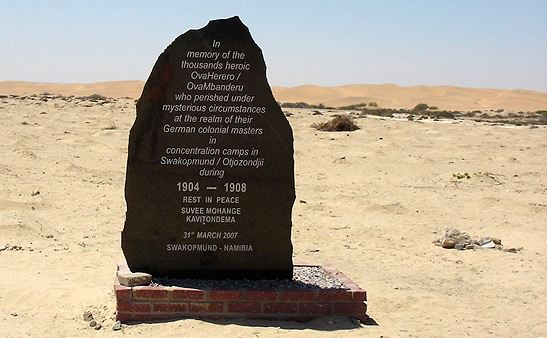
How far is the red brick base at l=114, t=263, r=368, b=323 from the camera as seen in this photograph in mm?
Answer: 5957

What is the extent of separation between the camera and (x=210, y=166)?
6504mm

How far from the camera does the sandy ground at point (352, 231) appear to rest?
20.9ft

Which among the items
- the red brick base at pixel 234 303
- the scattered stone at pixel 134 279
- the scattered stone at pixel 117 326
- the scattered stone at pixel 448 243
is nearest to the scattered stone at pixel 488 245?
the scattered stone at pixel 448 243

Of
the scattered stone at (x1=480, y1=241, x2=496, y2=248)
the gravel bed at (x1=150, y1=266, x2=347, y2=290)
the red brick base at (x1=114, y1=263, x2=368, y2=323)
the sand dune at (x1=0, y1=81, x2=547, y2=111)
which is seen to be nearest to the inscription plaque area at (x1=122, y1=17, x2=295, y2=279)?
the gravel bed at (x1=150, y1=266, x2=347, y2=290)

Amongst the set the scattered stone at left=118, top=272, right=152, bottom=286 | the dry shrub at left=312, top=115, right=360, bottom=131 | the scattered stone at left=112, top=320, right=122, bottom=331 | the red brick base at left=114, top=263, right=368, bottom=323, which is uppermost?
the dry shrub at left=312, top=115, right=360, bottom=131

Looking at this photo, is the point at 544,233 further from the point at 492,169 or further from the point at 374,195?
the point at 492,169

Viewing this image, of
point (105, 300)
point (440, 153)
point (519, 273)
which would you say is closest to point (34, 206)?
point (105, 300)

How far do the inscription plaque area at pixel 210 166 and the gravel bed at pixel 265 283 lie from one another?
0.35ft

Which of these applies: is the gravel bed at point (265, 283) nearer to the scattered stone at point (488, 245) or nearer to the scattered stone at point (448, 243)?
the scattered stone at point (448, 243)

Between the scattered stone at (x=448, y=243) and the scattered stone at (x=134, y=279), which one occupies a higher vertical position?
the scattered stone at (x=134, y=279)

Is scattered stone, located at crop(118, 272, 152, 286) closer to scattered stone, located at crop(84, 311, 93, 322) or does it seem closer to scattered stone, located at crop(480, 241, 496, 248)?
scattered stone, located at crop(84, 311, 93, 322)

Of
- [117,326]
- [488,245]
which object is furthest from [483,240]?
[117,326]

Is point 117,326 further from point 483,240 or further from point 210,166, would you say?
point 483,240

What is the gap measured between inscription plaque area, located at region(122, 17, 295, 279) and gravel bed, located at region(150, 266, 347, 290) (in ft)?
0.35
